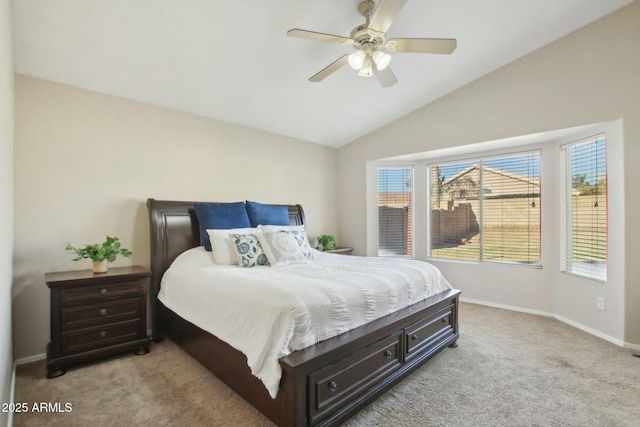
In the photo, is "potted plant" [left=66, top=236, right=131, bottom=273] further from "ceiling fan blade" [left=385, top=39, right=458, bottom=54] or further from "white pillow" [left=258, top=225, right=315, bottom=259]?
"ceiling fan blade" [left=385, top=39, right=458, bottom=54]

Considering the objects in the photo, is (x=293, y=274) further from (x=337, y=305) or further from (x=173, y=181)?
(x=173, y=181)

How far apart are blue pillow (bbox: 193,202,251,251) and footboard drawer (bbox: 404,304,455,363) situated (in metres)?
2.09

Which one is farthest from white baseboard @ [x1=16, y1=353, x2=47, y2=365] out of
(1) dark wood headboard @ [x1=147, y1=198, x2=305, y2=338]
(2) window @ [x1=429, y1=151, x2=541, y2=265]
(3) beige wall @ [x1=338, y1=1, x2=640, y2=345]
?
(2) window @ [x1=429, y1=151, x2=541, y2=265]

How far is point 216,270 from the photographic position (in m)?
2.57

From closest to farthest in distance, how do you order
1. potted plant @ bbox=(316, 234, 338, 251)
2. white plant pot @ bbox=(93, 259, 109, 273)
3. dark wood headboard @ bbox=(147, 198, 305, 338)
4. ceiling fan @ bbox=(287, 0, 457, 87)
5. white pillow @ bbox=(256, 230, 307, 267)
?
ceiling fan @ bbox=(287, 0, 457, 87) < white plant pot @ bbox=(93, 259, 109, 273) < white pillow @ bbox=(256, 230, 307, 267) < dark wood headboard @ bbox=(147, 198, 305, 338) < potted plant @ bbox=(316, 234, 338, 251)

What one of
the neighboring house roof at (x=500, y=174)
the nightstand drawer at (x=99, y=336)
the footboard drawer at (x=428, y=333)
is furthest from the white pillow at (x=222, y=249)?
the neighboring house roof at (x=500, y=174)

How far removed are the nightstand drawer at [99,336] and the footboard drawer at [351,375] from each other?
196cm

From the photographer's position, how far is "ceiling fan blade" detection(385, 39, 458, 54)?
2.19m

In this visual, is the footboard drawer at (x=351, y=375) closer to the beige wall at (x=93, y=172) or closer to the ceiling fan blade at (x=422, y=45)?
the ceiling fan blade at (x=422, y=45)

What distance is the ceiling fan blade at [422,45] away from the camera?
2.19 m

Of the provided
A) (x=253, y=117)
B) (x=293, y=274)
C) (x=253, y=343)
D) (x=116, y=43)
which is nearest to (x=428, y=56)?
(x=253, y=117)

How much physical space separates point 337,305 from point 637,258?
2989 mm

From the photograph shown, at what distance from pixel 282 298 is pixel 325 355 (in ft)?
Answer: 1.26

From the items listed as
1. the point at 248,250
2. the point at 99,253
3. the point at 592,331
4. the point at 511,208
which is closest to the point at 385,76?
the point at 248,250
